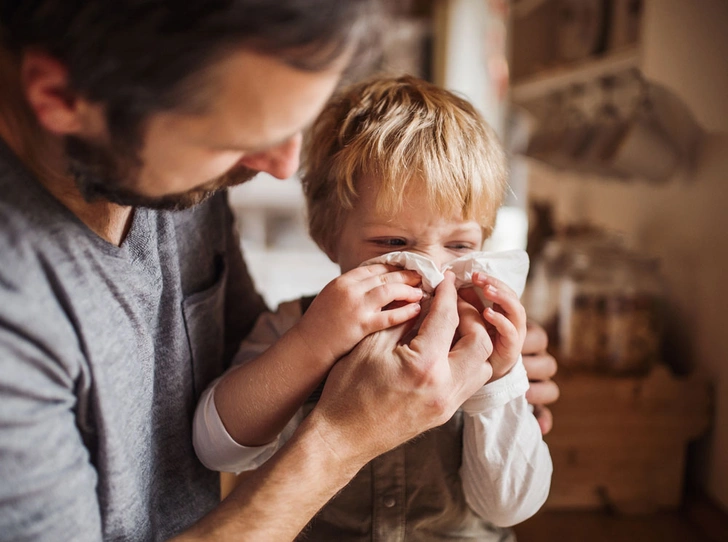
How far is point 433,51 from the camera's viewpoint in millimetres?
4445

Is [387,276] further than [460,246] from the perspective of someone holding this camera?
No

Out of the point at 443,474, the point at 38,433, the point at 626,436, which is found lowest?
the point at 626,436

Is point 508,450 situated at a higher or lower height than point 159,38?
lower

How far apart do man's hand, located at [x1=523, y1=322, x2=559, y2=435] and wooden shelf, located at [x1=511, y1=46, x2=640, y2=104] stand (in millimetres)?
1112

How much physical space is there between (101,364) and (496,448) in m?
0.57

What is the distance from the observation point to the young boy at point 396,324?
89 cm

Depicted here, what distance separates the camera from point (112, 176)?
686 mm

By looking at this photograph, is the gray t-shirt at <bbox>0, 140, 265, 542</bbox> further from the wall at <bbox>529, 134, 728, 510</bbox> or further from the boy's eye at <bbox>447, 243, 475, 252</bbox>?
the wall at <bbox>529, 134, 728, 510</bbox>

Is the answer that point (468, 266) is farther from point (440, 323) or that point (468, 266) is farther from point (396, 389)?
point (396, 389)

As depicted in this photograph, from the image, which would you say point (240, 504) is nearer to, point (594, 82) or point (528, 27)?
point (594, 82)

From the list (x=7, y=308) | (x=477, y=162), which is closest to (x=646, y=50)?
(x=477, y=162)

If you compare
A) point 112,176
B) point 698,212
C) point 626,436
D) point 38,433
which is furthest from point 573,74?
point 38,433

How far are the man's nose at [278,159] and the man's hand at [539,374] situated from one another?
56 centimetres

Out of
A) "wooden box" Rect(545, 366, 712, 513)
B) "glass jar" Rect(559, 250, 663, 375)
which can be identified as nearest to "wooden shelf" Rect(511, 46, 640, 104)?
"glass jar" Rect(559, 250, 663, 375)
